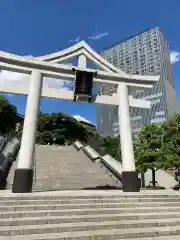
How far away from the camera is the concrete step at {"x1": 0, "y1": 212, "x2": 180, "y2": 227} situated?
5363 mm

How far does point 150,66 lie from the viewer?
242 ft

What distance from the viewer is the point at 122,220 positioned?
5.98 meters

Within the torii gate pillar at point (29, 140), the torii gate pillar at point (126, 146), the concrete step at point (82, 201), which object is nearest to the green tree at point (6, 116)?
the torii gate pillar at point (29, 140)

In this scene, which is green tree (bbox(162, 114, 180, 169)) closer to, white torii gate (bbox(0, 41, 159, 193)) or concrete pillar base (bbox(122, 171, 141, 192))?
white torii gate (bbox(0, 41, 159, 193))

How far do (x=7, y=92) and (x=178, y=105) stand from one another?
5866 centimetres

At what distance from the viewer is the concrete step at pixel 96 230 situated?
4.88 meters

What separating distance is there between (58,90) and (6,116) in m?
27.2

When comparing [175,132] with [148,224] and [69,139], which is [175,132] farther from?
[69,139]

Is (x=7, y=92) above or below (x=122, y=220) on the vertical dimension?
above

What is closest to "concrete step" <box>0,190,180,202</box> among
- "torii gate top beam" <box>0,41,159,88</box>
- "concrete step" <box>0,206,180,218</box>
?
"concrete step" <box>0,206,180,218</box>

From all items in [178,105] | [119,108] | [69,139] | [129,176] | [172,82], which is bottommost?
[129,176]

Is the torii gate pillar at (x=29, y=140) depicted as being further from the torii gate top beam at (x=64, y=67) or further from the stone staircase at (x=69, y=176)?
the stone staircase at (x=69, y=176)

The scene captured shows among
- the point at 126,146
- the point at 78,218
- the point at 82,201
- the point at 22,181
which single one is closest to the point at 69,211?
the point at 78,218

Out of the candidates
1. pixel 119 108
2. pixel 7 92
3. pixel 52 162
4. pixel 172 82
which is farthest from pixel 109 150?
pixel 172 82
